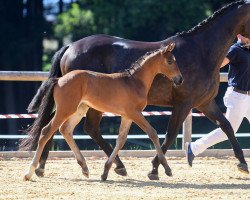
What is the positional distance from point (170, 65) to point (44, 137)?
1638 millimetres

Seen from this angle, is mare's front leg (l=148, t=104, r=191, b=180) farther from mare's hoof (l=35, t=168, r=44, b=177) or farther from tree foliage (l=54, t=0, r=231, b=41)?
tree foliage (l=54, t=0, r=231, b=41)

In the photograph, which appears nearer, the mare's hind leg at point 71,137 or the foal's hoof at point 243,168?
the mare's hind leg at point 71,137

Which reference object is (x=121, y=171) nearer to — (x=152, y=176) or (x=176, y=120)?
(x=152, y=176)

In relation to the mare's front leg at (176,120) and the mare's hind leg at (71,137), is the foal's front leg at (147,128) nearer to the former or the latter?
the mare's front leg at (176,120)

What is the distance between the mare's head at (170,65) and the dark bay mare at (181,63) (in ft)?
1.89

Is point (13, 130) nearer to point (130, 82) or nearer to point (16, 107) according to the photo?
point (16, 107)

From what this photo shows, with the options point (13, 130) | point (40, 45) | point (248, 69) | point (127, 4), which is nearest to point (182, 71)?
point (248, 69)

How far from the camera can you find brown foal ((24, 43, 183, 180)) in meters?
8.72

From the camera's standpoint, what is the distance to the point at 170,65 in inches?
349

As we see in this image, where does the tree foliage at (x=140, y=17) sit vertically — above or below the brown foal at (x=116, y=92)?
below

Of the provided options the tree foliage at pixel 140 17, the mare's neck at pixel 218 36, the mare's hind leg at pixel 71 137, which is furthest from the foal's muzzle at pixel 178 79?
the tree foliage at pixel 140 17

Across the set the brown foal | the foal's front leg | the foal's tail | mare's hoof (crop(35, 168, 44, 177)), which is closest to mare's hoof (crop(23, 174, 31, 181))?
the brown foal

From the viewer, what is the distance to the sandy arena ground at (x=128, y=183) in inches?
309

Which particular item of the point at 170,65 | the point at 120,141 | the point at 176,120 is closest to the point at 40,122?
the point at 120,141
